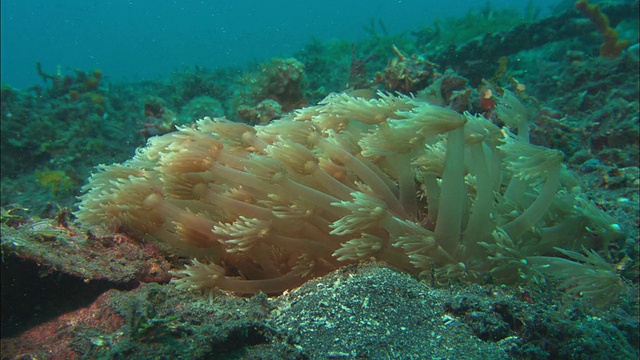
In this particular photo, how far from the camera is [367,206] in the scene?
272 centimetres

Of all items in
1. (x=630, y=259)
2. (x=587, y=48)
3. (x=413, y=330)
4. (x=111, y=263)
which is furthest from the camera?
(x=587, y=48)

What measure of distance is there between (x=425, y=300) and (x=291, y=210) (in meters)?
1.17

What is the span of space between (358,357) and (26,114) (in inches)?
489

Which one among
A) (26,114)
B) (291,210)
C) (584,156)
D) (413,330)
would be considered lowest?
(413,330)

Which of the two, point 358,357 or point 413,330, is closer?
point 358,357

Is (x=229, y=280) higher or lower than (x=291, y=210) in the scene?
lower

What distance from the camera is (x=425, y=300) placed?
2.35 meters

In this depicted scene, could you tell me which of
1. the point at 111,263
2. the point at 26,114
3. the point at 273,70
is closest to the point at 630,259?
the point at 111,263

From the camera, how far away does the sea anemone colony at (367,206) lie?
8.87ft

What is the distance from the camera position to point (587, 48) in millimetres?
9805

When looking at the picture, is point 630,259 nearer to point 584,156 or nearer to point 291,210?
point 584,156

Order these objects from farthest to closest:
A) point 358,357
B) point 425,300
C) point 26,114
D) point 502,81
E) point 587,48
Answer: point 26,114, point 587,48, point 502,81, point 425,300, point 358,357

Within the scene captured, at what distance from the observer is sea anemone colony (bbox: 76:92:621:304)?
2.70m

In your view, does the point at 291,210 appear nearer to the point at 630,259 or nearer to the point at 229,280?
the point at 229,280
